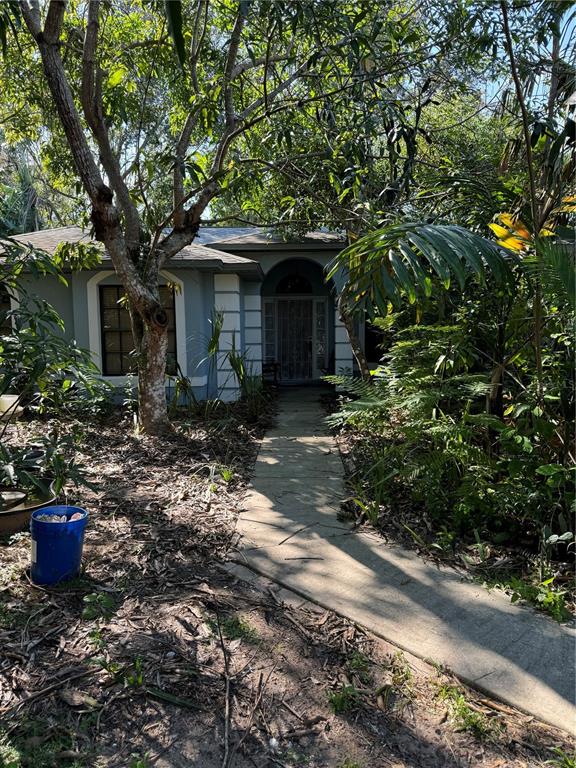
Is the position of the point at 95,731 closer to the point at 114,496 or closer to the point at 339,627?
the point at 339,627

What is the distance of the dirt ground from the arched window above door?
11019 millimetres

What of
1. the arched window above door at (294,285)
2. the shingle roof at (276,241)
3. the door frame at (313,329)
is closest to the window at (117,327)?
the shingle roof at (276,241)

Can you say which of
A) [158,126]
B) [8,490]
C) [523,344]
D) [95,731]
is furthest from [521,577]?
[158,126]

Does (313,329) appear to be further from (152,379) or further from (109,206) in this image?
(109,206)

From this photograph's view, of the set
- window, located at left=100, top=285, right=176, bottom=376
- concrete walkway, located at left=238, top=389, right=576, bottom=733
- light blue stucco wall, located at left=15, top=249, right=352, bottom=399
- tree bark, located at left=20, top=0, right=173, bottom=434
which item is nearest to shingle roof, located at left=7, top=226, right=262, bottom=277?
light blue stucco wall, located at left=15, top=249, right=352, bottom=399

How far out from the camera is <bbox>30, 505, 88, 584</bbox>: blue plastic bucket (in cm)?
339

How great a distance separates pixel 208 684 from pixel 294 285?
493 inches

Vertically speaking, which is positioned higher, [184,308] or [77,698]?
[184,308]

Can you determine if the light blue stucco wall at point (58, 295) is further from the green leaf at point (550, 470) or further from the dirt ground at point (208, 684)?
the green leaf at point (550, 470)

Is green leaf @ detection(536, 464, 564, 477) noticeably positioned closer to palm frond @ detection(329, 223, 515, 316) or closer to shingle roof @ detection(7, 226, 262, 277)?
palm frond @ detection(329, 223, 515, 316)

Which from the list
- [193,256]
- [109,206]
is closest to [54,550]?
[109,206]

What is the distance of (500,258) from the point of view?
3541 millimetres

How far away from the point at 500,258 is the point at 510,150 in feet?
6.28

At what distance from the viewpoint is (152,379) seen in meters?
7.50
